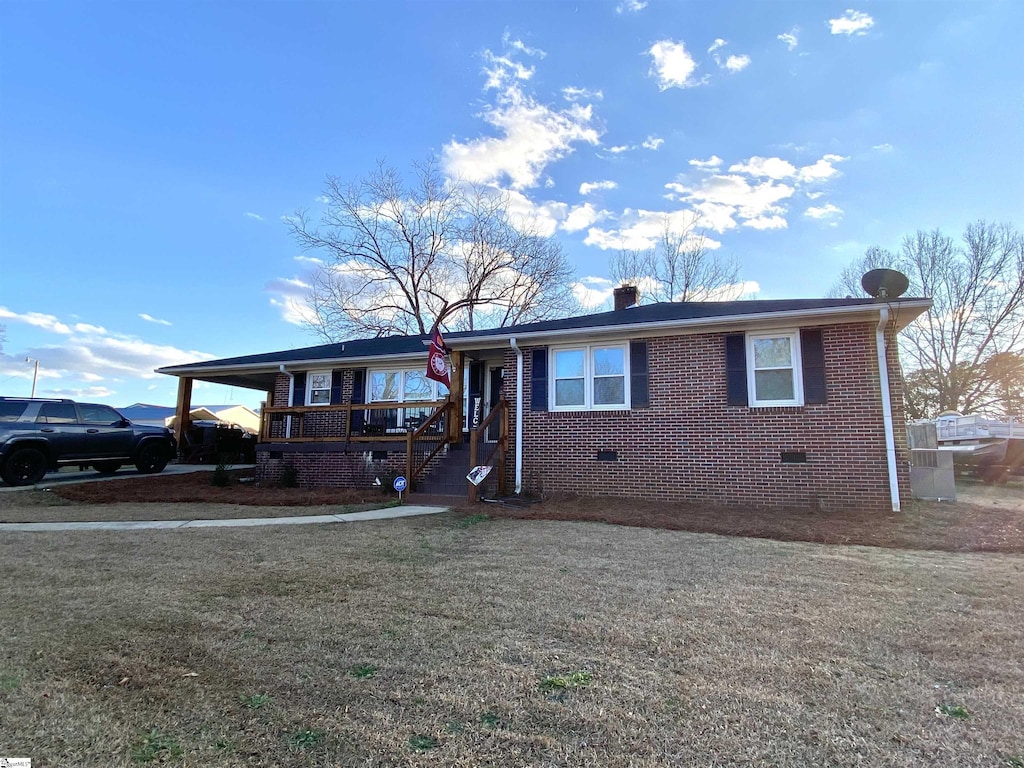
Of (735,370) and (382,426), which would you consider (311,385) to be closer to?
(382,426)

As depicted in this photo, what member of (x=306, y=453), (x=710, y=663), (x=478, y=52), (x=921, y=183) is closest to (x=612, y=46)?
(x=478, y=52)

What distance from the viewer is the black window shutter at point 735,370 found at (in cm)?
948

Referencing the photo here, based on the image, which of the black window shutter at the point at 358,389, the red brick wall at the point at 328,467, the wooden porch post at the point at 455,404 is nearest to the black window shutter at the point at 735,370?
the wooden porch post at the point at 455,404

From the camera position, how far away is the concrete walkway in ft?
22.4

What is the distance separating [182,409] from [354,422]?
7.90m

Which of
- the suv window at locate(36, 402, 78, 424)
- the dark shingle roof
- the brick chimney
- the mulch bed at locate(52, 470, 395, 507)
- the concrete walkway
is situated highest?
the brick chimney

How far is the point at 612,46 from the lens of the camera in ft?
39.5

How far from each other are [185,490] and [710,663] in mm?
10974

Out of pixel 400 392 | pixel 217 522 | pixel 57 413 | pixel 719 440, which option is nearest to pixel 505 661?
pixel 217 522

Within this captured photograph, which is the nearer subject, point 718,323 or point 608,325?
point 718,323

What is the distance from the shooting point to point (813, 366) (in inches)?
359

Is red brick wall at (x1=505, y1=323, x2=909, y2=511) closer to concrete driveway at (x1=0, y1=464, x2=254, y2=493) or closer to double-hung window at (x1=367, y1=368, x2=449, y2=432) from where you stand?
double-hung window at (x1=367, y1=368, x2=449, y2=432)

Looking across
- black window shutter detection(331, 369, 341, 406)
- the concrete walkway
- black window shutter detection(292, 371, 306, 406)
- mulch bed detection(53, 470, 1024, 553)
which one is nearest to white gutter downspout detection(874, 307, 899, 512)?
mulch bed detection(53, 470, 1024, 553)

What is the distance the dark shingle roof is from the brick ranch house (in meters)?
0.09
